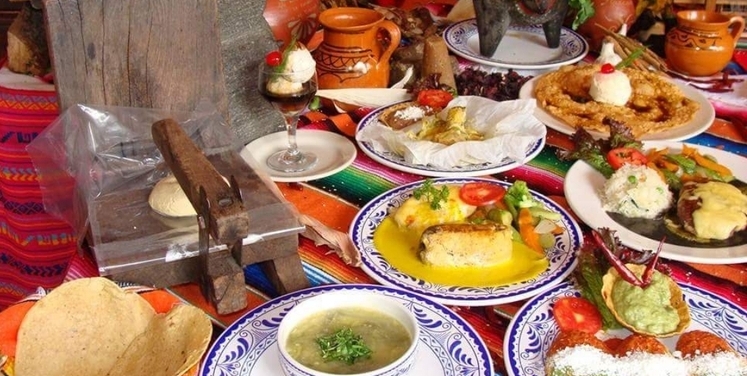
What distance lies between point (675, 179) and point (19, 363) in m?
1.25

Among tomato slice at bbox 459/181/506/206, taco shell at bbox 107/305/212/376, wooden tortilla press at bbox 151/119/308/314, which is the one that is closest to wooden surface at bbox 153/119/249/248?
wooden tortilla press at bbox 151/119/308/314

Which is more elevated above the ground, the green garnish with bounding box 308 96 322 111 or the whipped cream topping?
the whipped cream topping

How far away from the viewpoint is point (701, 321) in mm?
1155

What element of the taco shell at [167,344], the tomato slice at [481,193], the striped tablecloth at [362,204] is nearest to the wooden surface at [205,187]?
the taco shell at [167,344]

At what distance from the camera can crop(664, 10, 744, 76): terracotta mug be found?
83.5 inches

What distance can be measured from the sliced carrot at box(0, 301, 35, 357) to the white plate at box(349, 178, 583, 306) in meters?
0.53

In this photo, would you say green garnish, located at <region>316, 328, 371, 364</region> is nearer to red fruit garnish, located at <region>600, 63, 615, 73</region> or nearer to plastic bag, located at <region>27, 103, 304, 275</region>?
plastic bag, located at <region>27, 103, 304, 275</region>

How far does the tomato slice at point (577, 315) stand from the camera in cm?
114

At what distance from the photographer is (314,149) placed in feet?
5.89

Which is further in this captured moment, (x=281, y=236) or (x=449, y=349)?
(x=281, y=236)

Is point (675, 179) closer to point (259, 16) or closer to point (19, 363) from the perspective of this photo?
point (259, 16)

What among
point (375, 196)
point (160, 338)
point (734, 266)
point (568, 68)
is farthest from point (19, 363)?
point (568, 68)

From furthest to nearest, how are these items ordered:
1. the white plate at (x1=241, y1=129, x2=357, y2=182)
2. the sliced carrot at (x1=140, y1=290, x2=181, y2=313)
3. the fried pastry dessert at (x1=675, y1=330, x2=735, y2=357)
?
the white plate at (x1=241, y1=129, x2=357, y2=182), the sliced carrot at (x1=140, y1=290, x2=181, y2=313), the fried pastry dessert at (x1=675, y1=330, x2=735, y2=357)

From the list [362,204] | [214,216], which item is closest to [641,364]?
[214,216]
